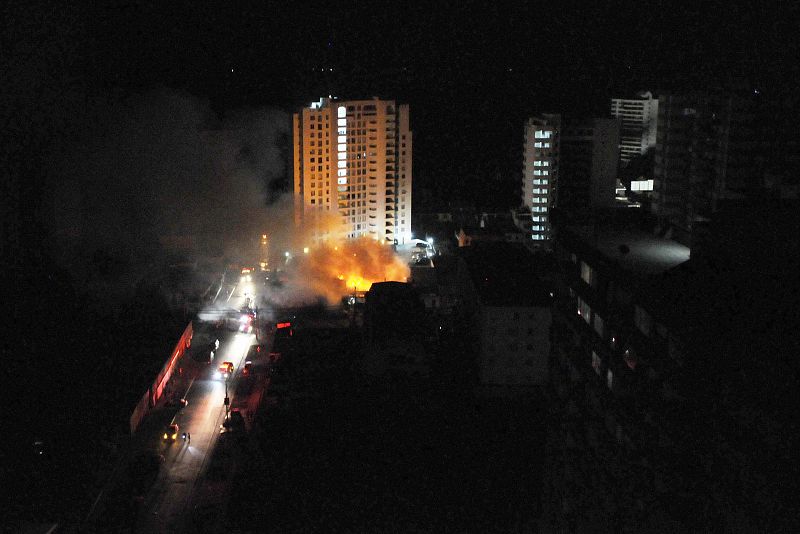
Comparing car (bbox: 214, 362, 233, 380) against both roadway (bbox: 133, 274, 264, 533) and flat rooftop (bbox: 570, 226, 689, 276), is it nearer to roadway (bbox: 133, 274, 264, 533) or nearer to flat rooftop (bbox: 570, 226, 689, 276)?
roadway (bbox: 133, 274, 264, 533)

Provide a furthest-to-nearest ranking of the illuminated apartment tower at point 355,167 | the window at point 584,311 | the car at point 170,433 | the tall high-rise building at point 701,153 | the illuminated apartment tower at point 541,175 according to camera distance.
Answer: the illuminated apartment tower at point 541,175, the illuminated apartment tower at point 355,167, the tall high-rise building at point 701,153, the car at point 170,433, the window at point 584,311

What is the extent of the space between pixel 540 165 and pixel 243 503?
7648mm

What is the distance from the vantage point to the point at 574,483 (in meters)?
3.88

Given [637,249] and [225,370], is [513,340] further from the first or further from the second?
[637,249]

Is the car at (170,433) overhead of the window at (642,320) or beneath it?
beneath

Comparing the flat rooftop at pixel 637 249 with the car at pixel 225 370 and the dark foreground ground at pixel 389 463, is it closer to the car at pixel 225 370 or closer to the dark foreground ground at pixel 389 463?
the dark foreground ground at pixel 389 463

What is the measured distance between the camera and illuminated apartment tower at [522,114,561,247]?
1124 cm

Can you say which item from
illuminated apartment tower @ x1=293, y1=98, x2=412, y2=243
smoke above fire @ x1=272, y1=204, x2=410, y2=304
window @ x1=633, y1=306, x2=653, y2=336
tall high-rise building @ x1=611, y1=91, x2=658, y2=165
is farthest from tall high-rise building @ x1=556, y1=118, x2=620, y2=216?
window @ x1=633, y1=306, x2=653, y2=336

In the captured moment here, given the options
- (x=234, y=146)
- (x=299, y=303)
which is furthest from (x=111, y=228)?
(x=299, y=303)

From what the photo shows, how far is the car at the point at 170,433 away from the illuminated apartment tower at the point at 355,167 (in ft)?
16.6

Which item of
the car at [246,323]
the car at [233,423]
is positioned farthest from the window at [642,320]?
the car at [246,323]

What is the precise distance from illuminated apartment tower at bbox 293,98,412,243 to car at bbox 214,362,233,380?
149 inches

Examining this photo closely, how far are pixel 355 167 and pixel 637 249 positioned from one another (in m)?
7.54

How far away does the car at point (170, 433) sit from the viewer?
19.4 feet
